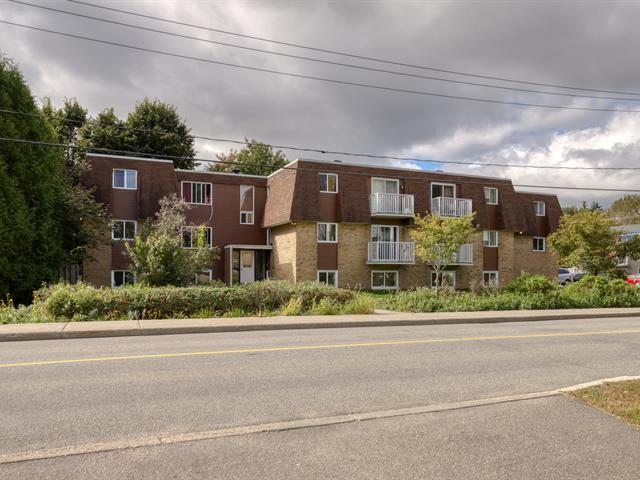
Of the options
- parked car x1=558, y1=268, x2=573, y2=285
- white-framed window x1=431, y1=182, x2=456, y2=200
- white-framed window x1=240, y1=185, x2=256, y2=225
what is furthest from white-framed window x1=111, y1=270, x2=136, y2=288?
parked car x1=558, y1=268, x2=573, y2=285

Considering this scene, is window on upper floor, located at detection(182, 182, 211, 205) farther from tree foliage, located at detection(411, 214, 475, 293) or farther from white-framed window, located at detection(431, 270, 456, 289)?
white-framed window, located at detection(431, 270, 456, 289)

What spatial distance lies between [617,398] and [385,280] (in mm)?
24118

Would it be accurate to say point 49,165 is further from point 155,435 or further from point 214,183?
point 155,435

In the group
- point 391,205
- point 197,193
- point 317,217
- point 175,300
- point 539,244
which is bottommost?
point 175,300

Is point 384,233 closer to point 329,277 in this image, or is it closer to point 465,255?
point 329,277

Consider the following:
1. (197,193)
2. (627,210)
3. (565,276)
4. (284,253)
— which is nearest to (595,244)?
(284,253)

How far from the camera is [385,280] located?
98.7ft

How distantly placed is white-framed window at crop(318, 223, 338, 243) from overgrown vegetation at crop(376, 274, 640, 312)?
7.53 m

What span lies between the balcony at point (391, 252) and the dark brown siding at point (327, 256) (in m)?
2.06

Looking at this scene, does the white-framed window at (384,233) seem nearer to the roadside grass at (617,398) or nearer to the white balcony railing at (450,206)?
the white balcony railing at (450,206)

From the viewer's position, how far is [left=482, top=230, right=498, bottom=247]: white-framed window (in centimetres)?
3366

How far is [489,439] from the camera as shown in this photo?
4.82 metres

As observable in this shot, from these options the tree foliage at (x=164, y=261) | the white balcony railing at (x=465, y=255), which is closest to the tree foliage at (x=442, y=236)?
the white balcony railing at (x=465, y=255)

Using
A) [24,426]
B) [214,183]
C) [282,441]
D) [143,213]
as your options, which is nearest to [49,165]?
[143,213]
